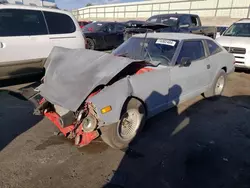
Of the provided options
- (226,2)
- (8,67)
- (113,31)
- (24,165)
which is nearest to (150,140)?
(24,165)

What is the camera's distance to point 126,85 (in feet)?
10.2

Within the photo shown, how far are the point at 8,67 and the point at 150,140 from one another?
3782mm

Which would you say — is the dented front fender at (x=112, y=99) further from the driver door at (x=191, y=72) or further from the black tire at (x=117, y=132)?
the driver door at (x=191, y=72)

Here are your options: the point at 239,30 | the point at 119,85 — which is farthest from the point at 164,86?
the point at 239,30

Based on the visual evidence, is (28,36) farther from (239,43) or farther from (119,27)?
(119,27)

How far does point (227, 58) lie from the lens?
5.63m

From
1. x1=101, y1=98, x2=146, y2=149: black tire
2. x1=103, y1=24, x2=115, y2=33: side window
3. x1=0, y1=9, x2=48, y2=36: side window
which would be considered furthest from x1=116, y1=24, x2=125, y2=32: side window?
x1=101, y1=98, x2=146, y2=149: black tire

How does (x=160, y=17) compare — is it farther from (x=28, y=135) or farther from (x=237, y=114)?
(x=28, y=135)

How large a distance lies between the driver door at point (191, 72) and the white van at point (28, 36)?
3.34 meters

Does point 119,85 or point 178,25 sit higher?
point 178,25

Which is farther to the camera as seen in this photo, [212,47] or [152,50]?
[212,47]

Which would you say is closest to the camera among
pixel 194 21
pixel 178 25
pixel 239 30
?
pixel 239 30

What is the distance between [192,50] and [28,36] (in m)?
3.87

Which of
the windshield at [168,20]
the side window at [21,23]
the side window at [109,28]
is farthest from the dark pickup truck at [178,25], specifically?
the side window at [21,23]
